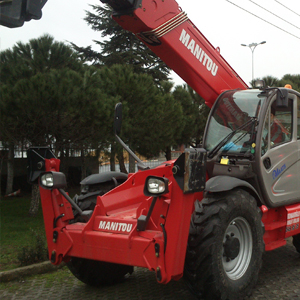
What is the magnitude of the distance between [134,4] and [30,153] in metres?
2.18

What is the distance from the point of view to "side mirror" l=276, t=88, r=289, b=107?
5258 mm

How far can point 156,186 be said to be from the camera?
3.80 m

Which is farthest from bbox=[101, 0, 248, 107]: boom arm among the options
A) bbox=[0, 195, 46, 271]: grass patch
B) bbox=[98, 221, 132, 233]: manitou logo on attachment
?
bbox=[0, 195, 46, 271]: grass patch

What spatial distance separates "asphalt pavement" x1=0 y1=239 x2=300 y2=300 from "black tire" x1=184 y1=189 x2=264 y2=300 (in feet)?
1.68

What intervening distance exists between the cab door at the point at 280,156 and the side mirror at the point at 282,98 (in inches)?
5.0

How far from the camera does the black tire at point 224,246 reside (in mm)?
3953

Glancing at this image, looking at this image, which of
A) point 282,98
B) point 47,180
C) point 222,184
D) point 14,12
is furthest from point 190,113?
point 14,12

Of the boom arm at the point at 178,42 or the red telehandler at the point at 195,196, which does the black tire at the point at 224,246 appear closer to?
the red telehandler at the point at 195,196

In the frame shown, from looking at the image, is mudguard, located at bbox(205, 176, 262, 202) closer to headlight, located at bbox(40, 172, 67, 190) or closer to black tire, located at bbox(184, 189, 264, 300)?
black tire, located at bbox(184, 189, 264, 300)

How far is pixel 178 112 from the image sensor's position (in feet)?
48.6

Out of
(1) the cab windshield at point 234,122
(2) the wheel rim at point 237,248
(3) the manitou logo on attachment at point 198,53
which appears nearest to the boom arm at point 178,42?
(3) the manitou logo on attachment at point 198,53

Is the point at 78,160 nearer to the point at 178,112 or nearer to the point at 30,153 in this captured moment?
the point at 178,112

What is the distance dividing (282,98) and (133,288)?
10.0 ft

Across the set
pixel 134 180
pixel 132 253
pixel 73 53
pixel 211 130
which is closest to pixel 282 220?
pixel 211 130
